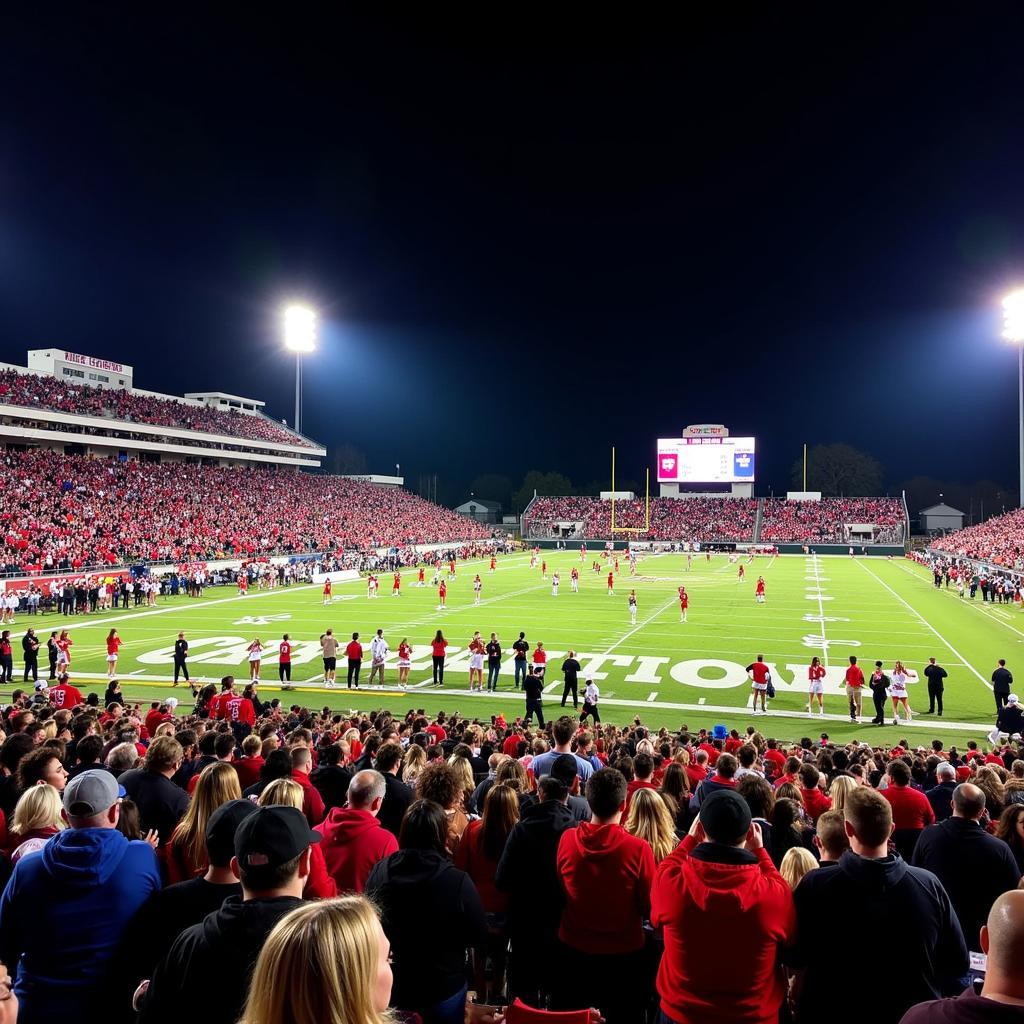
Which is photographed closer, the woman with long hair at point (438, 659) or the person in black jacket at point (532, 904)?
the person in black jacket at point (532, 904)

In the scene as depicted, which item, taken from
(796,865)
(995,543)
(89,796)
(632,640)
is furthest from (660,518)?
(89,796)

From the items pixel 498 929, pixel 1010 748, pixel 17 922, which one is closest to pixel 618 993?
pixel 498 929

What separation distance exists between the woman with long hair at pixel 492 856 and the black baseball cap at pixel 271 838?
223cm

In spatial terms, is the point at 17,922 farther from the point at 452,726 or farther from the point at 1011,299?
the point at 1011,299

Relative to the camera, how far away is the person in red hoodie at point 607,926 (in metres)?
3.99

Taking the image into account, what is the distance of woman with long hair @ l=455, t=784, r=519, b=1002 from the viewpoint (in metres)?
4.66

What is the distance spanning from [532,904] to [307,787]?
113 inches

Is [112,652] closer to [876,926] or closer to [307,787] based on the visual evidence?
[307,787]

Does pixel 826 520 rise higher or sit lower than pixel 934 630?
higher

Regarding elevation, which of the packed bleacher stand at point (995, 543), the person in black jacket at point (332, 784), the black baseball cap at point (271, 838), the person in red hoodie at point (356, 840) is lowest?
the person in black jacket at point (332, 784)

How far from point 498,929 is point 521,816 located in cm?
67

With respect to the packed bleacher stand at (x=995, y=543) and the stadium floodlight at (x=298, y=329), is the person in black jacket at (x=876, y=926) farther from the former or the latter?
the stadium floodlight at (x=298, y=329)

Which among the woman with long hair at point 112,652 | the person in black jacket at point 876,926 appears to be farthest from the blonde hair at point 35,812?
the woman with long hair at point 112,652

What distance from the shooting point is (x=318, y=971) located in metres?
1.82
